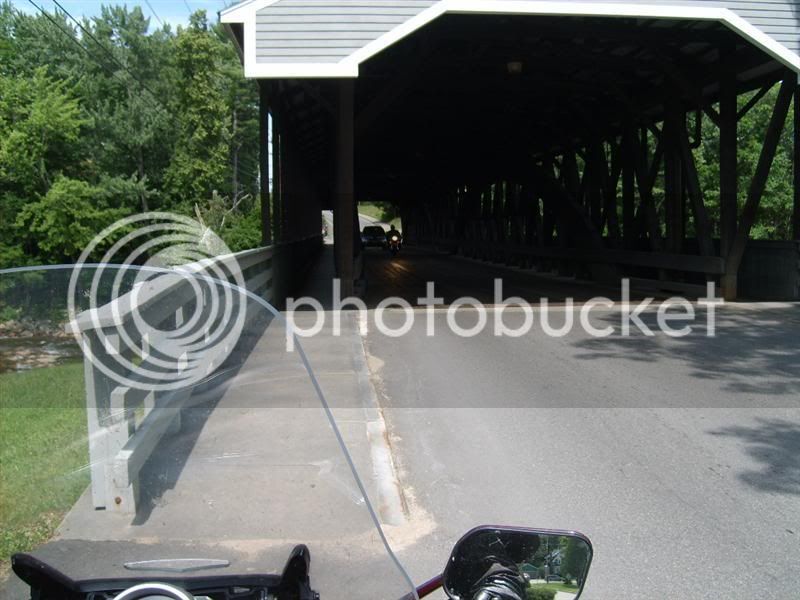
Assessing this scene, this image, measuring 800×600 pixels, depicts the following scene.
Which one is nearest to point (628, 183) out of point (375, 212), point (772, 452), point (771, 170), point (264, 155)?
point (264, 155)

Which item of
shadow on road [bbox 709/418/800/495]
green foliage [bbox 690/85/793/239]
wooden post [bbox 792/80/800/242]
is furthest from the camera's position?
green foliage [bbox 690/85/793/239]

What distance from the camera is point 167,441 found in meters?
2.22

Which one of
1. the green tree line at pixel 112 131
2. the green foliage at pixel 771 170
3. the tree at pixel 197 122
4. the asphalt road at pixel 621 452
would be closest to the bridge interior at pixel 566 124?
the asphalt road at pixel 621 452

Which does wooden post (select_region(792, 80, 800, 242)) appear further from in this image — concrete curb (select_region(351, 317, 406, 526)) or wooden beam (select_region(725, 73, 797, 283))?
concrete curb (select_region(351, 317, 406, 526))

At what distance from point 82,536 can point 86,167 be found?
141ft

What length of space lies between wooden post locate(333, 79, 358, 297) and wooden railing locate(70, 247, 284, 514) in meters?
12.8

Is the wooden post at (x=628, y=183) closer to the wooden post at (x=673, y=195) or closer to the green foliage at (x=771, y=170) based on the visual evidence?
the wooden post at (x=673, y=195)

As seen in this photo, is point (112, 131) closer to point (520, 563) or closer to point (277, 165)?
point (277, 165)

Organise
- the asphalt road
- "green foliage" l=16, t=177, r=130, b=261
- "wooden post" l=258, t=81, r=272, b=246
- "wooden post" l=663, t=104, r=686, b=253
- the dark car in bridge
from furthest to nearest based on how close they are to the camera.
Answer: the dark car in bridge → "green foliage" l=16, t=177, r=130, b=261 → "wooden post" l=663, t=104, r=686, b=253 → "wooden post" l=258, t=81, r=272, b=246 → the asphalt road

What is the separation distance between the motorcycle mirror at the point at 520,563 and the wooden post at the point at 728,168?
1503cm

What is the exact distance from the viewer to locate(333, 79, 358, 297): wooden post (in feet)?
49.1

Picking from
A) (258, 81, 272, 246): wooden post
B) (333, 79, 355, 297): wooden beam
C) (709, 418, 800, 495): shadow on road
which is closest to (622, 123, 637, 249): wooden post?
(333, 79, 355, 297): wooden beam

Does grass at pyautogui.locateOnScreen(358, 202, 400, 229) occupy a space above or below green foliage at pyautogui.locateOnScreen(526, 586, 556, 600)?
below
